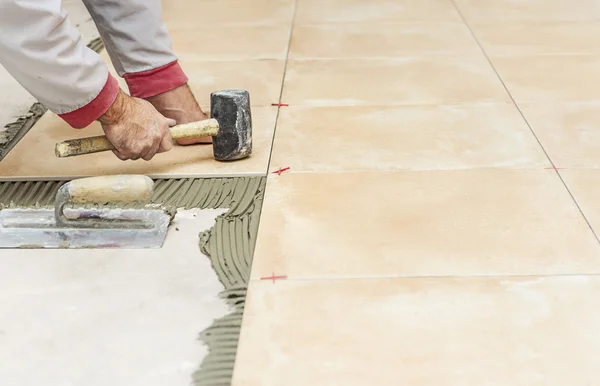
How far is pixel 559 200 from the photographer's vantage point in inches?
63.4

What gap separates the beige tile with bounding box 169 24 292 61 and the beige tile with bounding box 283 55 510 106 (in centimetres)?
23

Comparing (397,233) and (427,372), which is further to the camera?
(397,233)

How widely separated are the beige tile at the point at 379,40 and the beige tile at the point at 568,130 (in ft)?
2.22

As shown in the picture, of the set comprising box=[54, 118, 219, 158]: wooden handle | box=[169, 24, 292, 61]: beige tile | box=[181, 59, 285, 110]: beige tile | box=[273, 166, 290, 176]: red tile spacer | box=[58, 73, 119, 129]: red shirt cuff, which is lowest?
box=[169, 24, 292, 61]: beige tile

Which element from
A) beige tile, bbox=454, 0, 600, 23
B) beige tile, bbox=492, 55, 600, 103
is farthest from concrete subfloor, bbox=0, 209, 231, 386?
beige tile, bbox=454, 0, 600, 23

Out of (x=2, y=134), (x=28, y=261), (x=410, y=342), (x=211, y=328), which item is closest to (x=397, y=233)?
(x=410, y=342)

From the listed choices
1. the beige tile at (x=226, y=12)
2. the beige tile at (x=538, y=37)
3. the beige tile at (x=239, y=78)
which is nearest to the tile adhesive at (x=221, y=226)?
the beige tile at (x=239, y=78)

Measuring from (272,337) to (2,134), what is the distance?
127 centimetres

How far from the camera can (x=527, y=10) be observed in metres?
3.39

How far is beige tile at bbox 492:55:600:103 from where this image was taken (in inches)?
90.0

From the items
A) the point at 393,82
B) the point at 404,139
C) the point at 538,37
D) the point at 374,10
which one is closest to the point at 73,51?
the point at 404,139

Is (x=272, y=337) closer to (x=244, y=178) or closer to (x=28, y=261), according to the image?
(x=28, y=261)

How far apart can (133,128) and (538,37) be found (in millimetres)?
1914

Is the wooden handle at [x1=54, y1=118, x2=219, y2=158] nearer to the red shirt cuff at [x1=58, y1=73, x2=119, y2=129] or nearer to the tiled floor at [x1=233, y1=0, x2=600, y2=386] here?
the red shirt cuff at [x1=58, y1=73, x2=119, y2=129]
